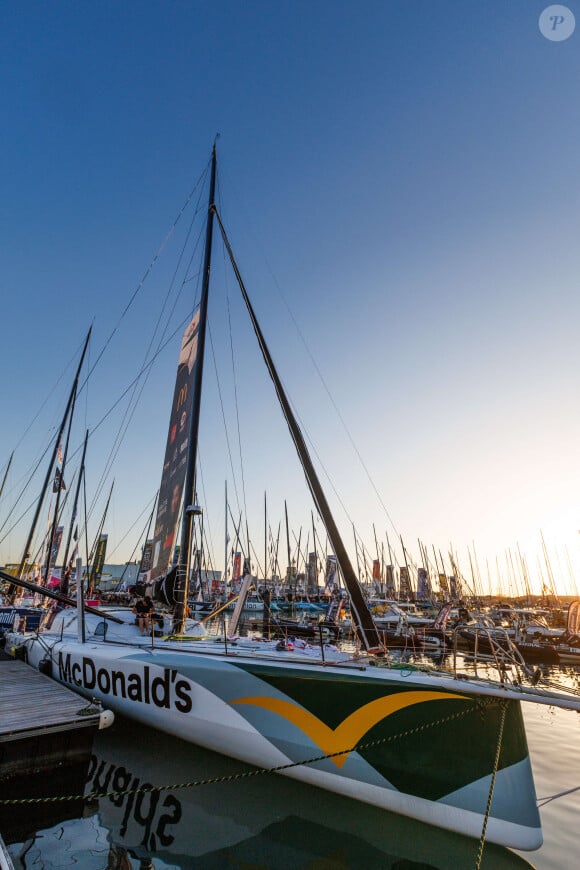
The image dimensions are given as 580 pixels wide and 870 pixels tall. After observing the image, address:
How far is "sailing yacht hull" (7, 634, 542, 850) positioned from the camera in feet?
17.3

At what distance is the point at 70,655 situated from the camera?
9.73 metres

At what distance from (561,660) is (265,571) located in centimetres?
3315

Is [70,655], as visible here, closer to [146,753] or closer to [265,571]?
[146,753]

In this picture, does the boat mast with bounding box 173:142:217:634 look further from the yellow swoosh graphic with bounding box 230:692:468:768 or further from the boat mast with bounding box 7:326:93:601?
the boat mast with bounding box 7:326:93:601

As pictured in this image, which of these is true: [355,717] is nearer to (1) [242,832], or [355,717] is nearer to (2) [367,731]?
(2) [367,731]

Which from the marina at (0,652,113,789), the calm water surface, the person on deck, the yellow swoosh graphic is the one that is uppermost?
the person on deck

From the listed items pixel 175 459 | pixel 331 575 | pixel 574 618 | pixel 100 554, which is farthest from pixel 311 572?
pixel 175 459

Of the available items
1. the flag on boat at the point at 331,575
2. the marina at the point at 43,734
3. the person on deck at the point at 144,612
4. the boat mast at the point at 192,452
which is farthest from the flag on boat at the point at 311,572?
the marina at the point at 43,734

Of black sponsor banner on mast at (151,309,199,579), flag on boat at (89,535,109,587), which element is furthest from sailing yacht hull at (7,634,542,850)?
flag on boat at (89,535,109,587)

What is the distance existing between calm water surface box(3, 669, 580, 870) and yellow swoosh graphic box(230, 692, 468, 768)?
0.77m

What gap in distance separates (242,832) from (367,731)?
2006mm

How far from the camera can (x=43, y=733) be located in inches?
269

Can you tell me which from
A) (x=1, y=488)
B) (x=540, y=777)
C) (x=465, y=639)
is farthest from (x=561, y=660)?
(x=1, y=488)

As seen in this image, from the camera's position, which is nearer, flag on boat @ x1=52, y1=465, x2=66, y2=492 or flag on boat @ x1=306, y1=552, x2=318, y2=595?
flag on boat @ x1=52, y1=465, x2=66, y2=492
